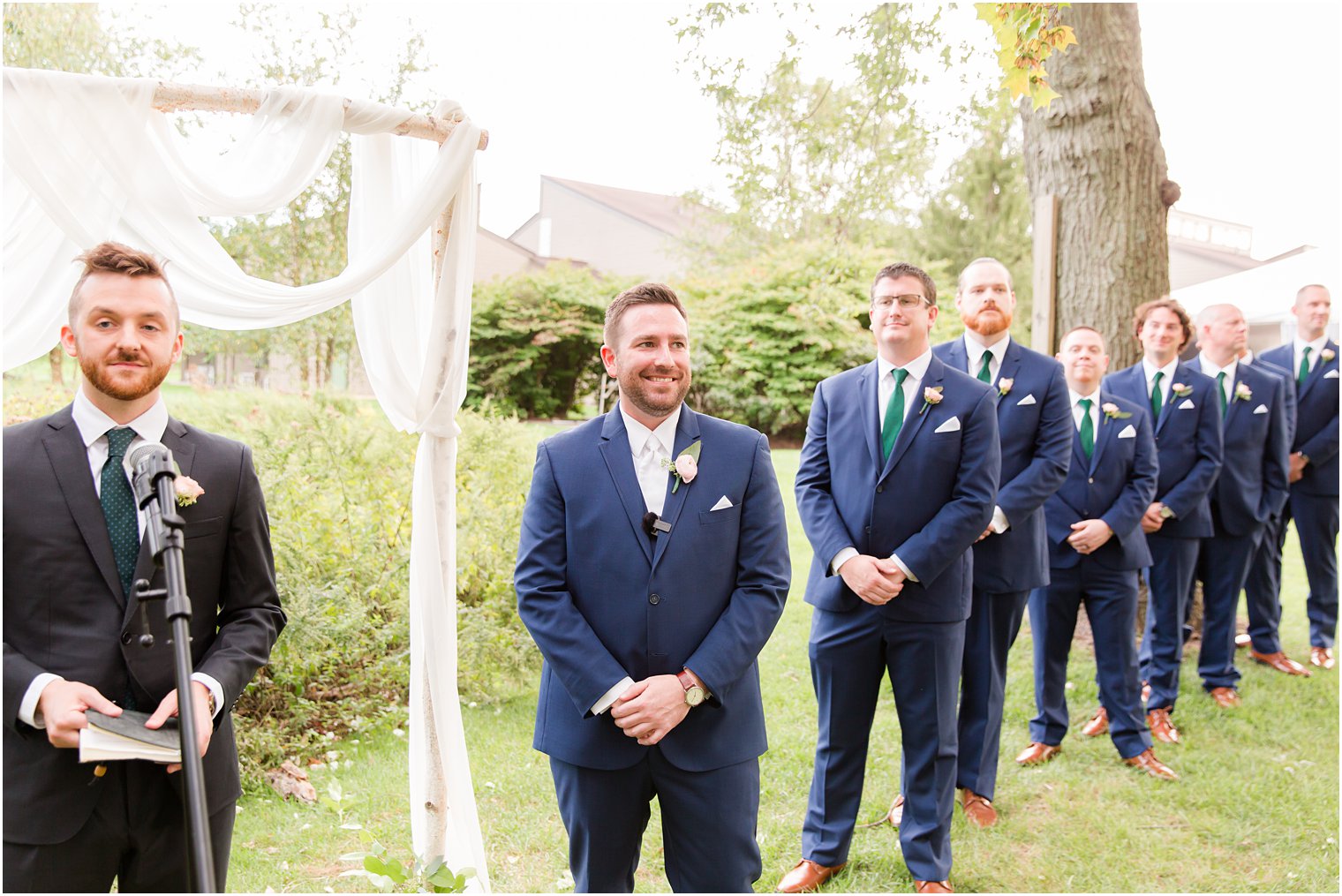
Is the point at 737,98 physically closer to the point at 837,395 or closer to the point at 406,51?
the point at 837,395

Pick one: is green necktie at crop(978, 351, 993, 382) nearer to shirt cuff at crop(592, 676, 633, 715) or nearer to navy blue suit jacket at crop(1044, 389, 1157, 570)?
navy blue suit jacket at crop(1044, 389, 1157, 570)

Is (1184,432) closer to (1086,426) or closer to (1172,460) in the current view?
(1172,460)

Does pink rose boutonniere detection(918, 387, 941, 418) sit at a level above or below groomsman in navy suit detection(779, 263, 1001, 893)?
above

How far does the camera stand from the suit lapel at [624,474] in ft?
9.04

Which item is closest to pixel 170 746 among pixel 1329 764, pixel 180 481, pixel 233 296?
pixel 180 481

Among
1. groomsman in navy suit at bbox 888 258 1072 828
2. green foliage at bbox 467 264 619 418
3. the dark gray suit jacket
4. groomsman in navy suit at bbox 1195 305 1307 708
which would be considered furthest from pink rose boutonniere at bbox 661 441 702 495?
green foliage at bbox 467 264 619 418

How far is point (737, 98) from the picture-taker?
28.4 ft

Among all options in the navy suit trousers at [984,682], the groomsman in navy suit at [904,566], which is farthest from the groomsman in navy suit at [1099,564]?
the groomsman in navy suit at [904,566]

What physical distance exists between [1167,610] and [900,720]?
2846 millimetres

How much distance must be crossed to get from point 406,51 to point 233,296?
14207 mm

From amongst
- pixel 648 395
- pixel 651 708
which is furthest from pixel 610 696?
pixel 648 395

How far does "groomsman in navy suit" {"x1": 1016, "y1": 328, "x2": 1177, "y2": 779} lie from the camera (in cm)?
510

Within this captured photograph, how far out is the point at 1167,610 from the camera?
5.86m

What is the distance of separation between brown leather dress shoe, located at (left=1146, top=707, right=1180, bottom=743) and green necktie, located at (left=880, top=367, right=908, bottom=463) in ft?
9.71
